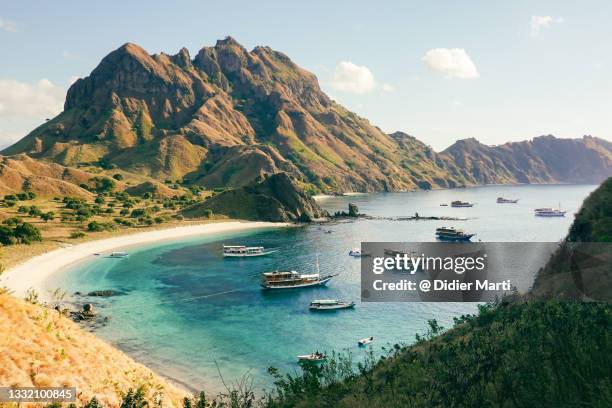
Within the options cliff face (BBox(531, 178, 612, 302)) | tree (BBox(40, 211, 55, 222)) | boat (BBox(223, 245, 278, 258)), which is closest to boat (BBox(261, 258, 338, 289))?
boat (BBox(223, 245, 278, 258))

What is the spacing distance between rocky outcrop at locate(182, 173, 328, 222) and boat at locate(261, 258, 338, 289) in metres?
85.3

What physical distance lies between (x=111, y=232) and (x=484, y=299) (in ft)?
334

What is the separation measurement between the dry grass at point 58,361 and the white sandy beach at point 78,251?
40889 mm

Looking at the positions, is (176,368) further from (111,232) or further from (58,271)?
(111,232)

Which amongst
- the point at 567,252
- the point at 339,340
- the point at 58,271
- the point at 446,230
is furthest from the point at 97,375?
the point at 446,230

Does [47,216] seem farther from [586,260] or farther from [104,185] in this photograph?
[586,260]

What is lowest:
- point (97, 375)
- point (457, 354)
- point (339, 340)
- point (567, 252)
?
point (339, 340)

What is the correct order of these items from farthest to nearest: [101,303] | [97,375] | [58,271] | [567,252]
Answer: [58,271] → [101,303] → [567,252] → [97,375]

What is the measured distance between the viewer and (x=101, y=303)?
2596 inches

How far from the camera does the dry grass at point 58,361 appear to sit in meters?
23.0

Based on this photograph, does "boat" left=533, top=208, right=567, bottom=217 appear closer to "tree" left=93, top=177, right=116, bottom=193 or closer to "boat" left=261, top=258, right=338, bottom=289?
"boat" left=261, top=258, right=338, bottom=289

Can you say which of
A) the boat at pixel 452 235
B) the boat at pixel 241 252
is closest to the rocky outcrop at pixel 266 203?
the boat at pixel 452 235

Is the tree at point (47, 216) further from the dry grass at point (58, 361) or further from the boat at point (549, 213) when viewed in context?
the boat at point (549, 213)

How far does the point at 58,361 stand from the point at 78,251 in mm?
85060
